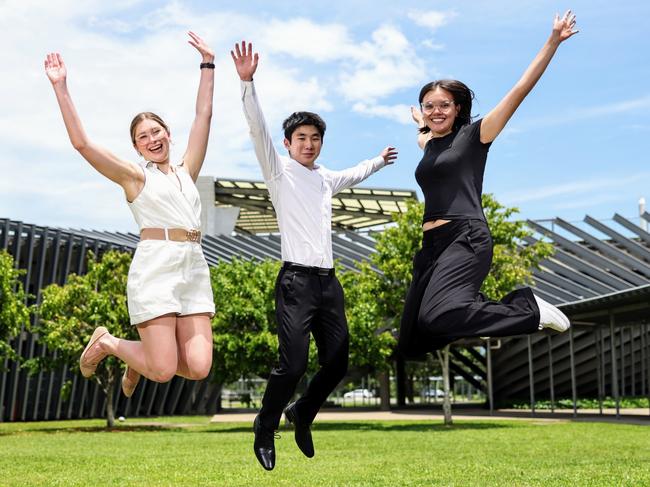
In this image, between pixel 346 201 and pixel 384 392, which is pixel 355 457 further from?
pixel 346 201

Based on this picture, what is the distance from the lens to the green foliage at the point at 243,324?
26266 millimetres

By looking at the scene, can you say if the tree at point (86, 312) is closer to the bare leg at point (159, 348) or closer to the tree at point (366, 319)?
the tree at point (366, 319)

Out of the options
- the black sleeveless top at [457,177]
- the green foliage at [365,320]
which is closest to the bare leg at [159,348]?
the black sleeveless top at [457,177]

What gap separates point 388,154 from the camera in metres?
6.74

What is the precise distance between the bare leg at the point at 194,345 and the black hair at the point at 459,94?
6.80 feet

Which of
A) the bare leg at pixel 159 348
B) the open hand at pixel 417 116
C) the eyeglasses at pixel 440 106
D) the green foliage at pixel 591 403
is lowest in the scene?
the bare leg at pixel 159 348

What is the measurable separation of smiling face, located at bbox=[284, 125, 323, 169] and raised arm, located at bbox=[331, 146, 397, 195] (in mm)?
235

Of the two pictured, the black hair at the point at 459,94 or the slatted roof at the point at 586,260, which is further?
the slatted roof at the point at 586,260

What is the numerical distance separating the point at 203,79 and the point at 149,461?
13.9 metres

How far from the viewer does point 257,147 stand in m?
5.84

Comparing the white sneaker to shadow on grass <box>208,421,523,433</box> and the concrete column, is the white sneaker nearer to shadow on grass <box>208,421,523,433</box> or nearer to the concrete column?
shadow on grass <box>208,421,523,433</box>

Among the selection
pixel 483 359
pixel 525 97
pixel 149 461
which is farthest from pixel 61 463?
pixel 483 359

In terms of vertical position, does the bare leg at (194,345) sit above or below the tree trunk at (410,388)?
below

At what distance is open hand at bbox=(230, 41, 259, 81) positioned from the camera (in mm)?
5621
